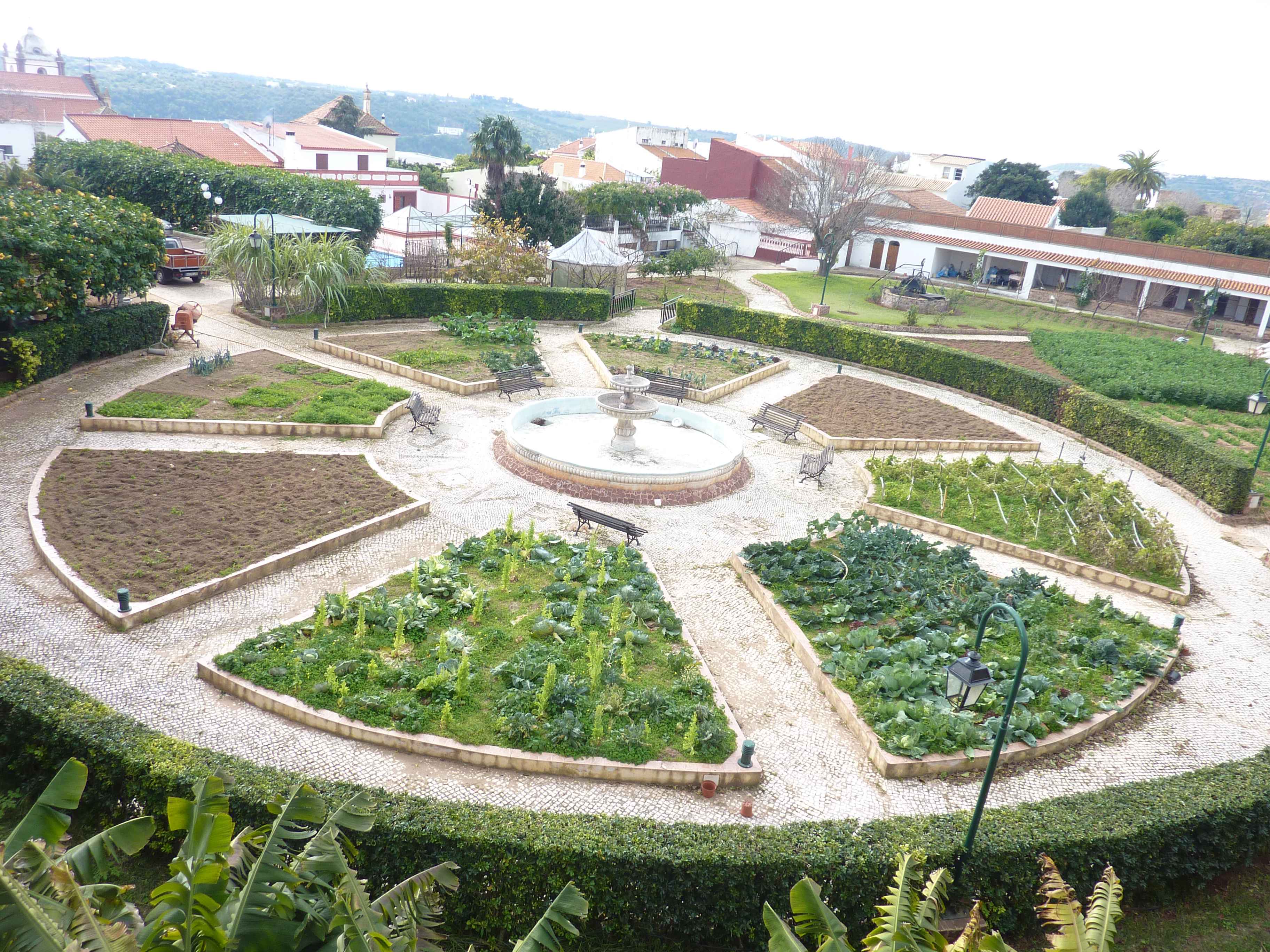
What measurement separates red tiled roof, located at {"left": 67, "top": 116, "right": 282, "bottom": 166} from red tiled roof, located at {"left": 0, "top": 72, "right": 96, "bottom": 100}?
51117mm

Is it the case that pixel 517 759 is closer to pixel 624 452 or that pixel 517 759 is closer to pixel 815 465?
pixel 624 452

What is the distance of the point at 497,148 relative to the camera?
4553cm

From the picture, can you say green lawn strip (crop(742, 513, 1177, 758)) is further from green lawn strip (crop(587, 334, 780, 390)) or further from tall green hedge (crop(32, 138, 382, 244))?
tall green hedge (crop(32, 138, 382, 244))

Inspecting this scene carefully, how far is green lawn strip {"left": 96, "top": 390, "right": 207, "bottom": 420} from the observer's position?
18.5 metres

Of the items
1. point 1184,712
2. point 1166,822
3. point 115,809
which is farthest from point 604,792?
point 1184,712

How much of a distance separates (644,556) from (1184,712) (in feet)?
27.4

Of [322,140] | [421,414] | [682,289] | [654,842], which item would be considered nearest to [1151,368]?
[682,289]

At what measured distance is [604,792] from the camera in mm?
9883

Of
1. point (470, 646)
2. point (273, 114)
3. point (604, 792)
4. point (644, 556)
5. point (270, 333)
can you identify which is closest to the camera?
point (604, 792)

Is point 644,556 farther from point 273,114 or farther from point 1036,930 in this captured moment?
point 273,114

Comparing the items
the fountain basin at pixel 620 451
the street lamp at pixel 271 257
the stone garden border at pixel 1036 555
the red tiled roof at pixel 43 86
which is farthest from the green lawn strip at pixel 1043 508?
the red tiled roof at pixel 43 86

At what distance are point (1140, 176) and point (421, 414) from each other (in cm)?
7947

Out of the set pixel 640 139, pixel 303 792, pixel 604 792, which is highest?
pixel 640 139

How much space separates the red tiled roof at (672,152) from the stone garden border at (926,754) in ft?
184
